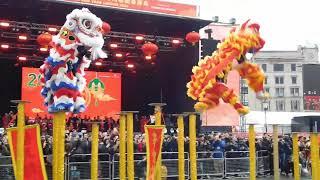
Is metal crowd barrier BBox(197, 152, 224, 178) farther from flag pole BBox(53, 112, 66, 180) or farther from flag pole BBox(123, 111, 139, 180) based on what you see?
flag pole BBox(53, 112, 66, 180)

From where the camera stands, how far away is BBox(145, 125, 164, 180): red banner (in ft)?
36.3

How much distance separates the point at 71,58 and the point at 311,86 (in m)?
38.5

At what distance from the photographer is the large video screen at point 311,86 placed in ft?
153

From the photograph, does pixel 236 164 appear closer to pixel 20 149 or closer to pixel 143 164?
pixel 143 164

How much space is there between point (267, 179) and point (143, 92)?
10918 millimetres

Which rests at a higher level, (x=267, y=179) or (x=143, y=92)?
(x=143, y=92)

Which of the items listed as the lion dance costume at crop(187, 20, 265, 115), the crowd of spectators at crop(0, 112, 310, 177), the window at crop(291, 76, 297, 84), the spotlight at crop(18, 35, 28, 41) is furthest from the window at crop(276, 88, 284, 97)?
the lion dance costume at crop(187, 20, 265, 115)

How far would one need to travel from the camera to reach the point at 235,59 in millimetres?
12891

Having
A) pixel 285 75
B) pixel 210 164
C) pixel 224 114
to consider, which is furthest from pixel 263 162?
pixel 285 75

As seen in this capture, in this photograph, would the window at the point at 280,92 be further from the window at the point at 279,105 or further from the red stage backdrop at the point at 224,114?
the red stage backdrop at the point at 224,114

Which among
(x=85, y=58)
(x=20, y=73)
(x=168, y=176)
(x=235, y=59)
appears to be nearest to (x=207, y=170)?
(x=168, y=176)

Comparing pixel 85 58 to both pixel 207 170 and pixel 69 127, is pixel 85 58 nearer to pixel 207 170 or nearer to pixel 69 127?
pixel 207 170

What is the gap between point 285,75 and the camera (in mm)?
83688

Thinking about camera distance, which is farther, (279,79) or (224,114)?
(279,79)
